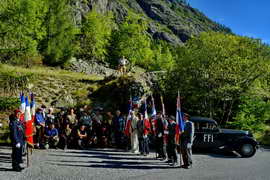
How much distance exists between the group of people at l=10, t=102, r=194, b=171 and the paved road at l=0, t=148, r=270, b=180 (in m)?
0.72

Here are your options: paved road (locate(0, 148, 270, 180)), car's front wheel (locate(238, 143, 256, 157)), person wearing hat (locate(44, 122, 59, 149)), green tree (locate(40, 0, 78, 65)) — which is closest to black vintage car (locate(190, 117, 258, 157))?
car's front wheel (locate(238, 143, 256, 157))

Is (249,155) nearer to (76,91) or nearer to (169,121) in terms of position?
(169,121)

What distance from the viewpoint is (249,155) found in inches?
603

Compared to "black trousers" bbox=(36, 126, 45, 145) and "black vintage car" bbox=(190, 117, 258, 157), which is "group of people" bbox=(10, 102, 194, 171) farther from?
"black vintage car" bbox=(190, 117, 258, 157)

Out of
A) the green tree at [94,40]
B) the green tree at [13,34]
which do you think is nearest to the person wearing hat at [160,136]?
the green tree at [13,34]

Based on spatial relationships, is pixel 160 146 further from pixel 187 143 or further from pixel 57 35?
pixel 57 35

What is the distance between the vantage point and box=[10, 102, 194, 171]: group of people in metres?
12.7

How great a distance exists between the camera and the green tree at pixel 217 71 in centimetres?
2184

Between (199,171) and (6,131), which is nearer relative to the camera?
(199,171)

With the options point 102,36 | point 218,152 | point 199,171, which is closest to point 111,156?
point 199,171

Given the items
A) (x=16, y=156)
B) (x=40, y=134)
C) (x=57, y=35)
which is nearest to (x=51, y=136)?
(x=40, y=134)

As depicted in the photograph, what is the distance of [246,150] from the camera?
15.4m

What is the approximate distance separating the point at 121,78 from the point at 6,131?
9382 mm

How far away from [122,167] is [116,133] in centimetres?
506
